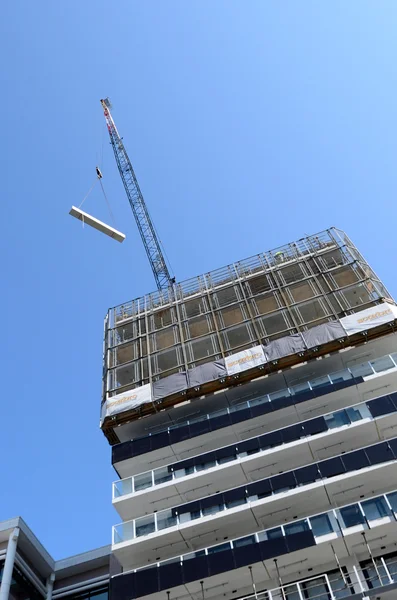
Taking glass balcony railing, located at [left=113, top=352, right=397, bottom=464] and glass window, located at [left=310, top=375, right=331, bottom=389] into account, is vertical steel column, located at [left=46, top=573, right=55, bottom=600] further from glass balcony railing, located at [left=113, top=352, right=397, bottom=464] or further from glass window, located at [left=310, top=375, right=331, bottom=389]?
glass window, located at [left=310, top=375, right=331, bottom=389]

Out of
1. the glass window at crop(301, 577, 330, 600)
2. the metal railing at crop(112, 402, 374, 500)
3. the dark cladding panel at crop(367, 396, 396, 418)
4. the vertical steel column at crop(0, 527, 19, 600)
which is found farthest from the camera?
the vertical steel column at crop(0, 527, 19, 600)

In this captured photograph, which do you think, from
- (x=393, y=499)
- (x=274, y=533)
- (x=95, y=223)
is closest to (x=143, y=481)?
(x=274, y=533)

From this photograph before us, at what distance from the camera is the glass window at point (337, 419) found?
31.6m

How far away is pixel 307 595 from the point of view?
2573cm

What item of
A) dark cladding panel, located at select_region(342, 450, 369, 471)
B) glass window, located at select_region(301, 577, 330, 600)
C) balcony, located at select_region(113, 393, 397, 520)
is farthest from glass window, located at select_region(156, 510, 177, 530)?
dark cladding panel, located at select_region(342, 450, 369, 471)

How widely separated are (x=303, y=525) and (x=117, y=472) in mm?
13614

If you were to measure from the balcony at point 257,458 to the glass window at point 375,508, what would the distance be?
513 cm

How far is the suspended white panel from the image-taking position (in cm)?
4806

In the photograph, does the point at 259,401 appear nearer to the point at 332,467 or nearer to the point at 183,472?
the point at 183,472

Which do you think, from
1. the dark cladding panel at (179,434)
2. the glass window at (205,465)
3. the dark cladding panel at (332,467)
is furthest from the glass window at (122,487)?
the dark cladding panel at (332,467)

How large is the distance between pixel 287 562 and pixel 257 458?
20.0 ft

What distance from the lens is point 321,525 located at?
2684cm

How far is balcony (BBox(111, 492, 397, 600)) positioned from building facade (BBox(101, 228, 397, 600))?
65 millimetres

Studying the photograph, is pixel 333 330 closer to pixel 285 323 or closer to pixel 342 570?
pixel 285 323
